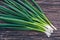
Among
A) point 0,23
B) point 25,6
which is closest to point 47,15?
point 25,6

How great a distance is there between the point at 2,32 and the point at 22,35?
0.17 m

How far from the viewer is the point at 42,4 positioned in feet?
6.38

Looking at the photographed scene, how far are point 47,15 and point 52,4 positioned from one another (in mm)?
119

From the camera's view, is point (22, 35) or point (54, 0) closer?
point (22, 35)

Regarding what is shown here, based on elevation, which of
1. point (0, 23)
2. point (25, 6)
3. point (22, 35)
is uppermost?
point (25, 6)

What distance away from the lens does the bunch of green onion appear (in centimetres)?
180

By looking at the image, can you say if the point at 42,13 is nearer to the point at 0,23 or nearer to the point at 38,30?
the point at 38,30

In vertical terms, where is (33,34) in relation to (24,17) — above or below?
below

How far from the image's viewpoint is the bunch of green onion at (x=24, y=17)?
1801 millimetres

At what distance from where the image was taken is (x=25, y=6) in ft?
6.11

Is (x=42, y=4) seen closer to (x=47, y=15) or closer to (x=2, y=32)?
(x=47, y=15)

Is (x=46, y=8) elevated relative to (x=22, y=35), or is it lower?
elevated

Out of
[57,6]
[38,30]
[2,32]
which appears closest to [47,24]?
[38,30]

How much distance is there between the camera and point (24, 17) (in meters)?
1.82
